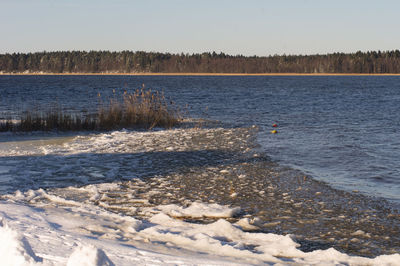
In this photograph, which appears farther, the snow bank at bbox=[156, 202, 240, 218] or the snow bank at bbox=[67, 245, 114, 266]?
the snow bank at bbox=[156, 202, 240, 218]

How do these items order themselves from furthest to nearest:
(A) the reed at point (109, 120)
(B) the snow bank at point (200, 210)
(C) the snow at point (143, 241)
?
1. (A) the reed at point (109, 120)
2. (B) the snow bank at point (200, 210)
3. (C) the snow at point (143, 241)

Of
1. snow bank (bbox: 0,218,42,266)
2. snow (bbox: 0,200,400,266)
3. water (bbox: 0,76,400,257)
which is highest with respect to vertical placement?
snow bank (bbox: 0,218,42,266)

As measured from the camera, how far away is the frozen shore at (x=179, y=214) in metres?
4.81

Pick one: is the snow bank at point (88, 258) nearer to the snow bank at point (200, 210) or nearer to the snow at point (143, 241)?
the snow at point (143, 241)

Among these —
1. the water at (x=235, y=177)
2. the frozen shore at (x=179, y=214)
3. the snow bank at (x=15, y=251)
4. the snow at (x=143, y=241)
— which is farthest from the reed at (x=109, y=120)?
the snow bank at (x=15, y=251)

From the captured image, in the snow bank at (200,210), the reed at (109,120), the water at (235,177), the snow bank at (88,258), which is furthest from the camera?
the reed at (109,120)

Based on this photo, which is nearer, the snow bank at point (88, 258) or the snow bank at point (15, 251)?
the snow bank at point (88, 258)

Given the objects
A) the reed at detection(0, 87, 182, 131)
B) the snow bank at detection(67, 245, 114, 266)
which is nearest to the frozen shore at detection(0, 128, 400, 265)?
the snow bank at detection(67, 245, 114, 266)

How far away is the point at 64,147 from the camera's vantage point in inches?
548

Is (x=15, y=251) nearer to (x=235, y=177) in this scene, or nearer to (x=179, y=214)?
(x=179, y=214)

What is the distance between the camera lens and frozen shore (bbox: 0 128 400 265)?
15.8 feet

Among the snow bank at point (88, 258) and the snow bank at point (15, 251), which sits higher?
the snow bank at point (88, 258)

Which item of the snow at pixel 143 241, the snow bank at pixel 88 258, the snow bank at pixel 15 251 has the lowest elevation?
the snow at pixel 143 241

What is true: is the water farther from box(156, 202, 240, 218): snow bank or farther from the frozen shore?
box(156, 202, 240, 218): snow bank
